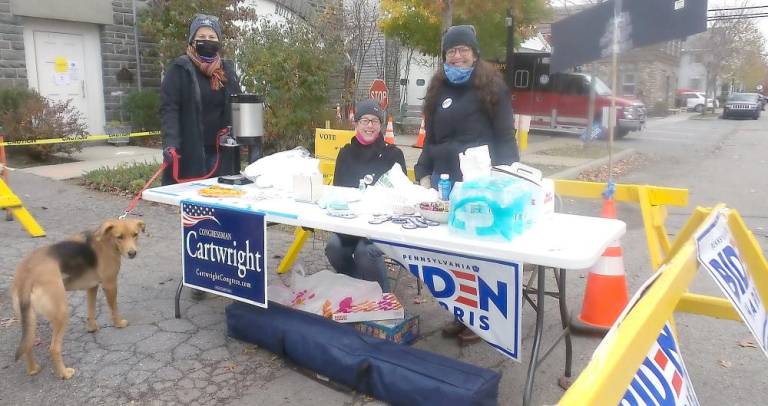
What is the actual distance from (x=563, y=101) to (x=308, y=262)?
14055mm

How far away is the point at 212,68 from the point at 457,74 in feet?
5.89

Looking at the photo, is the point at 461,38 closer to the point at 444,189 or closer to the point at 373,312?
the point at 444,189

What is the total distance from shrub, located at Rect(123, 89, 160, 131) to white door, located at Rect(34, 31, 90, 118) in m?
0.80

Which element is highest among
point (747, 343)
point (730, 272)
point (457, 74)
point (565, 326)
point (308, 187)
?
point (457, 74)

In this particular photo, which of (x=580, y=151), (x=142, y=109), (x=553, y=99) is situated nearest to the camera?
(x=142, y=109)

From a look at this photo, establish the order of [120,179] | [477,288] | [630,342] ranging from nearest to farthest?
[630,342], [477,288], [120,179]

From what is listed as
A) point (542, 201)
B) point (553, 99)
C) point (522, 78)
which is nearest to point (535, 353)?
point (542, 201)

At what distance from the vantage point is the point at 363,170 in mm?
3725

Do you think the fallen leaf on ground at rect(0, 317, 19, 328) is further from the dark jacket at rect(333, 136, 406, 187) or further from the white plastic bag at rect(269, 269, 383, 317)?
the dark jacket at rect(333, 136, 406, 187)

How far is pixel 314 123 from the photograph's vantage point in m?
9.96

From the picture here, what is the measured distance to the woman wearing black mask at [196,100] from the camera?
4.05 meters

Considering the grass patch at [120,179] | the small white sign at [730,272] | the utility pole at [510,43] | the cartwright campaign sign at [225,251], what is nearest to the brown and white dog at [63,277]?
the cartwright campaign sign at [225,251]

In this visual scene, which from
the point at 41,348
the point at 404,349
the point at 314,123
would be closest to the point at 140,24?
the point at 314,123

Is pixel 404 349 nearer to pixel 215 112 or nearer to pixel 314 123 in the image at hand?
pixel 215 112
